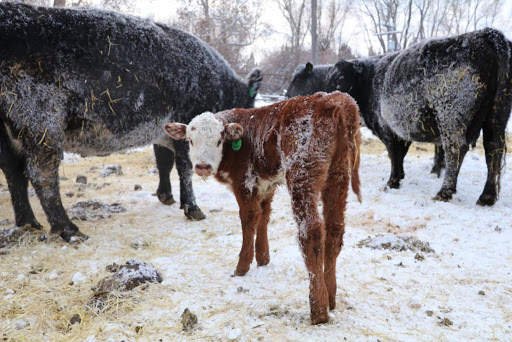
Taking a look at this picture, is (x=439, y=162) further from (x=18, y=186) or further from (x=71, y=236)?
(x=18, y=186)

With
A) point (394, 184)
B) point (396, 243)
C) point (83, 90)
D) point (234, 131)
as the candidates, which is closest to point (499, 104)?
point (394, 184)

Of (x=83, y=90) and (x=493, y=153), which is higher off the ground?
(x=83, y=90)

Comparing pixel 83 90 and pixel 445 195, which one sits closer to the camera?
pixel 83 90

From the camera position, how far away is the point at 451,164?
5.18m

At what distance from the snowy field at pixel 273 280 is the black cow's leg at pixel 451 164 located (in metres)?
0.17

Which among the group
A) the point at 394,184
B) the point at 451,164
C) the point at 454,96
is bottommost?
the point at 394,184

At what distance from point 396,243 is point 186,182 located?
287 centimetres

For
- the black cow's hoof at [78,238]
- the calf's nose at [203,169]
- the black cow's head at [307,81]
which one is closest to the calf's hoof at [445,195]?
the calf's nose at [203,169]

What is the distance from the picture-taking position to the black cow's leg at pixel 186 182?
199 inches

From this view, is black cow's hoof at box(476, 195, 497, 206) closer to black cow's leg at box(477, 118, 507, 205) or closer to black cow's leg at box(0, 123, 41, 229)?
black cow's leg at box(477, 118, 507, 205)

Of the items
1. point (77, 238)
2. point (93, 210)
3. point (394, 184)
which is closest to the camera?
point (77, 238)

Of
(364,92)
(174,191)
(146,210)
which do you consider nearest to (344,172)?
(146,210)

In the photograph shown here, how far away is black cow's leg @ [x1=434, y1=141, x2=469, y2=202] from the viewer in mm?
5043

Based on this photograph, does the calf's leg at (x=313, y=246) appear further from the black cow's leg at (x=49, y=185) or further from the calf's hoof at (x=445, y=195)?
the calf's hoof at (x=445, y=195)
